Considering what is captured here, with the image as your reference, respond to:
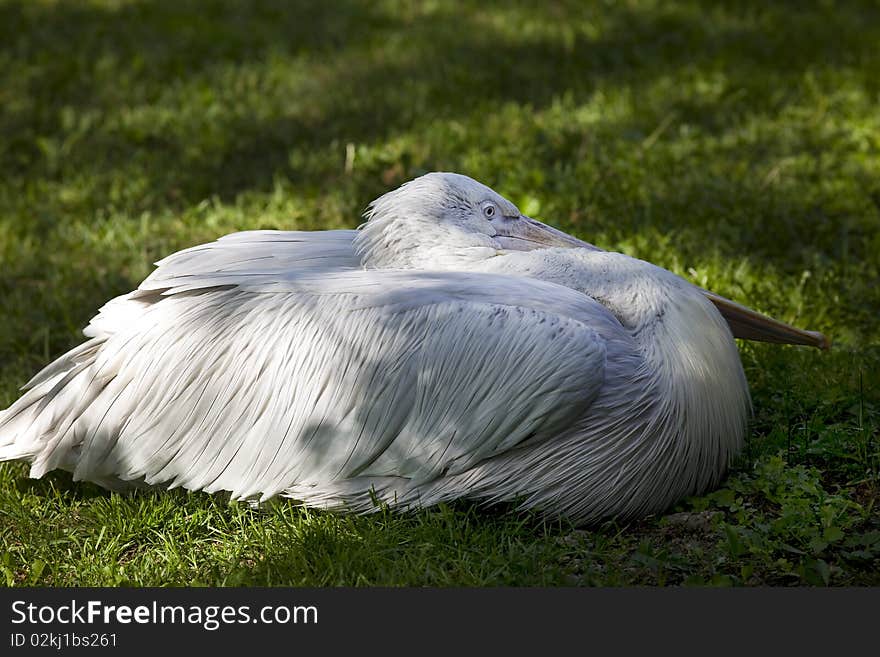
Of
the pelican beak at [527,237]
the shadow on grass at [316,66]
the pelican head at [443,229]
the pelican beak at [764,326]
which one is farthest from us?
the shadow on grass at [316,66]

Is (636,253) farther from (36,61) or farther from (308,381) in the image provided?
(36,61)

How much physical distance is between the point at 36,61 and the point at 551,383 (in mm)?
6616

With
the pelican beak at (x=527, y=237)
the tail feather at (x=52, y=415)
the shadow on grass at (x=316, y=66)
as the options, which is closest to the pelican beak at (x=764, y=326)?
the pelican beak at (x=527, y=237)

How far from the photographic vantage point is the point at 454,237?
4.29 metres

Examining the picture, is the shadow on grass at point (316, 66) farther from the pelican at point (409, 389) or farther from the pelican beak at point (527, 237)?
the pelican at point (409, 389)

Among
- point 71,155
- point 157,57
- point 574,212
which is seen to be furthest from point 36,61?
point 574,212

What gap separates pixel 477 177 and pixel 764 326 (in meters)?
2.75

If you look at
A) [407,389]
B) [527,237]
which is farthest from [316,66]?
[407,389]

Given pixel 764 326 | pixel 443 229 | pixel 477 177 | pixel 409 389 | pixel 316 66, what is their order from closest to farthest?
1. pixel 409 389
2. pixel 764 326
3. pixel 443 229
4. pixel 477 177
5. pixel 316 66

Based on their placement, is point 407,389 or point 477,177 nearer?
point 407,389

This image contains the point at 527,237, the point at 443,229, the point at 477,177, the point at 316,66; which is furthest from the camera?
the point at 316,66

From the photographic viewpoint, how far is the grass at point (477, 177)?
11.7 ft

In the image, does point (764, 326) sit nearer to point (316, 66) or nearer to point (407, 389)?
point (407, 389)

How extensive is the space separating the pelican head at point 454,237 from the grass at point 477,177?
336mm
